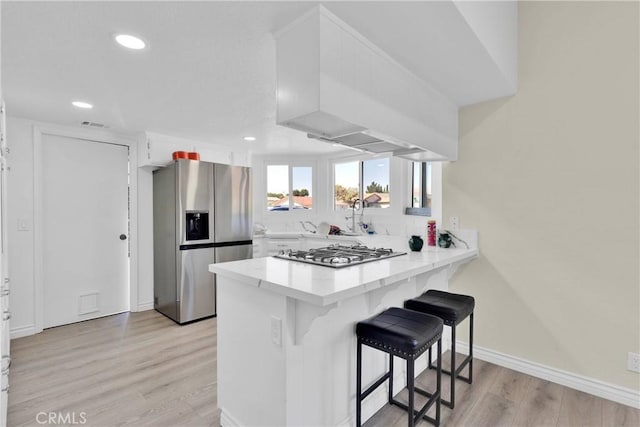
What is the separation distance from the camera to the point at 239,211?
398cm

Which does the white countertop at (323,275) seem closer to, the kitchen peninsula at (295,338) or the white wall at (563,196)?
the kitchen peninsula at (295,338)

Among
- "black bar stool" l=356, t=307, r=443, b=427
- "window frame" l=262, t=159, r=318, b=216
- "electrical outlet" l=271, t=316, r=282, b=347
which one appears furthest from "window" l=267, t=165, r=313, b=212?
"electrical outlet" l=271, t=316, r=282, b=347

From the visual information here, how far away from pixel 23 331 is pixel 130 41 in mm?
3157

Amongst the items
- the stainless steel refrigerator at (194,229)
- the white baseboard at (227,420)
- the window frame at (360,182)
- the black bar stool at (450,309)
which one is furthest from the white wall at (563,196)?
the stainless steel refrigerator at (194,229)

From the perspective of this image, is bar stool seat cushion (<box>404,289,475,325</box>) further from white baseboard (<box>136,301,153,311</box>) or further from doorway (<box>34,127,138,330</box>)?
doorway (<box>34,127,138,330</box>)

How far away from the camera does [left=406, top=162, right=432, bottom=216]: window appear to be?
4.01m

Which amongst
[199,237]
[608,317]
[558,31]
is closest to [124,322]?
[199,237]

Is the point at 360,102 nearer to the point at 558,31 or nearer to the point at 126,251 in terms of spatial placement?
the point at 558,31

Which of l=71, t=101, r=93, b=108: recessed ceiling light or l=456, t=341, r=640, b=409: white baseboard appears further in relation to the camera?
l=71, t=101, r=93, b=108: recessed ceiling light

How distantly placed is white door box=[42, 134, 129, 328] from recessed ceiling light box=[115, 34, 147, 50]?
2.39 meters

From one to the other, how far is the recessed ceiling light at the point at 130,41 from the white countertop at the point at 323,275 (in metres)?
1.31

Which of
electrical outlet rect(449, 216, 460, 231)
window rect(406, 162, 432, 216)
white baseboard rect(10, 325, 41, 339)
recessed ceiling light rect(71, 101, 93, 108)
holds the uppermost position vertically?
recessed ceiling light rect(71, 101, 93, 108)

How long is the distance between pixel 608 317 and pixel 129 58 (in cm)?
349

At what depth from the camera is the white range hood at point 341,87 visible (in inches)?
58.3
